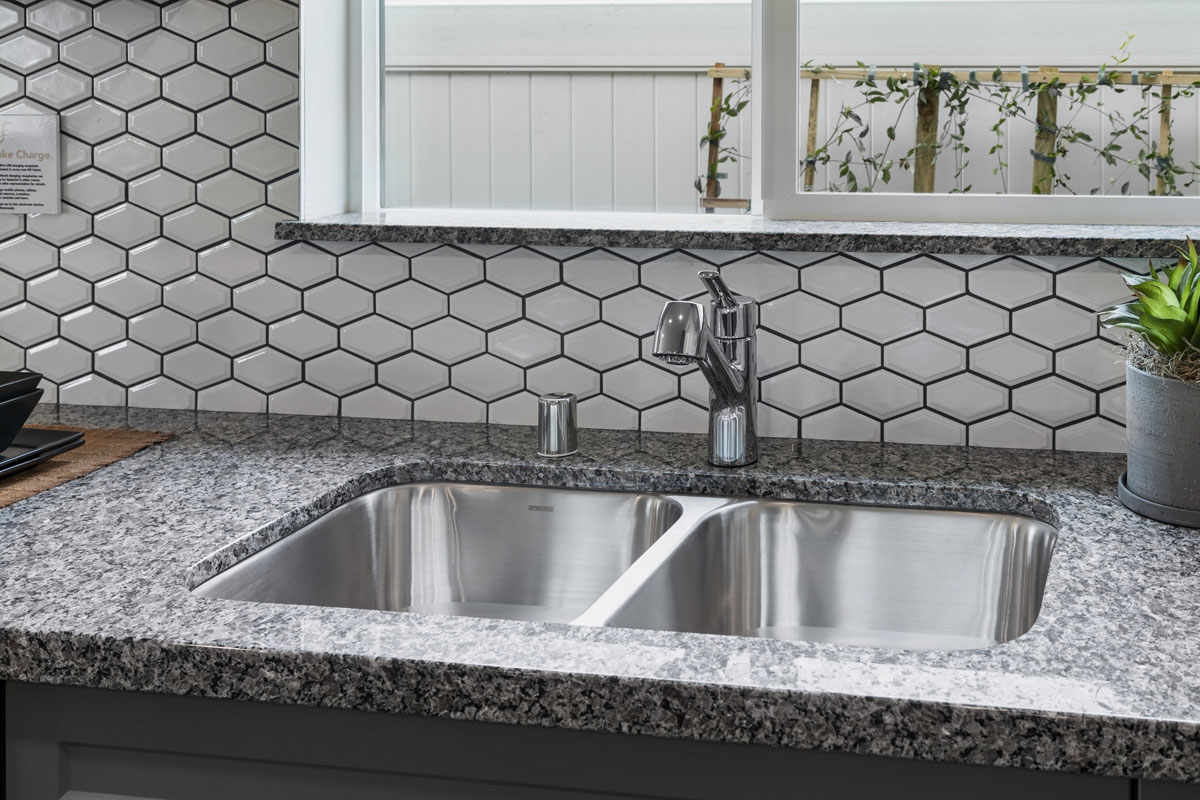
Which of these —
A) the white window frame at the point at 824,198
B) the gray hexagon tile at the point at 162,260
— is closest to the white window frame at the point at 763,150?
the white window frame at the point at 824,198

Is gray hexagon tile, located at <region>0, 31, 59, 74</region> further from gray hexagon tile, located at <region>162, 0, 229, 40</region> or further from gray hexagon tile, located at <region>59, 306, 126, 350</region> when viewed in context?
gray hexagon tile, located at <region>59, 306, 126, 350</region>

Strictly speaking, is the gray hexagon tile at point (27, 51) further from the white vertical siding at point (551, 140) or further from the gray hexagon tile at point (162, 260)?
the white vertical siding at point (551, 140)

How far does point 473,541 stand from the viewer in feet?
4.81


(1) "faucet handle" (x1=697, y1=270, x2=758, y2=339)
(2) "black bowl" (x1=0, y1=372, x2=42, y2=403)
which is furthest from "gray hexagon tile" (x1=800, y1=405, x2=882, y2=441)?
(2) "black bowl" (x1=0, y1=372, x2=42, y2=403)

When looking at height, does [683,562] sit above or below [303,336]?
below

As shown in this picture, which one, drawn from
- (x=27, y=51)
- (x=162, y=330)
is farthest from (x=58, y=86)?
(x=162, y=330)

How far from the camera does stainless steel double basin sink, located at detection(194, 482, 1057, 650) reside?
4.18ft

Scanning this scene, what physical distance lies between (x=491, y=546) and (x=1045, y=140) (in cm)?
97

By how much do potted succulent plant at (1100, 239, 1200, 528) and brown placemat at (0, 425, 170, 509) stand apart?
121cm

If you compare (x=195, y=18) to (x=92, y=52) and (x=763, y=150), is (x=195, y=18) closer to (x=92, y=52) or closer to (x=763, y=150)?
(x=92, y=52)

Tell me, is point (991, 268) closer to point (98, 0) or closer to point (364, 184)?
point (364, 184)

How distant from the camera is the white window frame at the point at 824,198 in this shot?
1.60 m

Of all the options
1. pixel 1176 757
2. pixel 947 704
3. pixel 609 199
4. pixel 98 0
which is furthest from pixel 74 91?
pixel 1176 757

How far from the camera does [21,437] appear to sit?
58.3 inches
